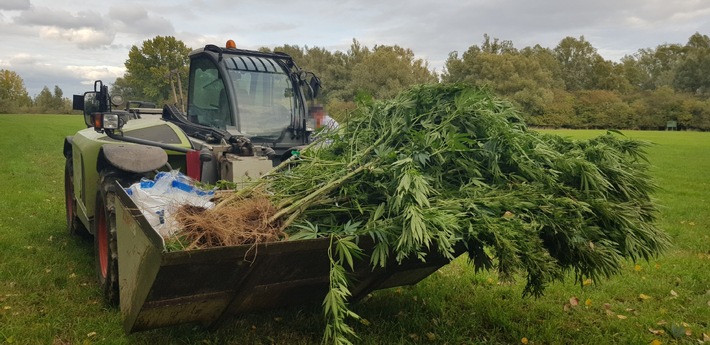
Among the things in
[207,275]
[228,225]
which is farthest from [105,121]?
[207,275]

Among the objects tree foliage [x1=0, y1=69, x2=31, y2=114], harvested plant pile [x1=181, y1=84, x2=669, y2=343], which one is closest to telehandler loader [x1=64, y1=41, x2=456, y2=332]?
harvested plant pile [x1=181, y1=84, x2=669, y2=343]

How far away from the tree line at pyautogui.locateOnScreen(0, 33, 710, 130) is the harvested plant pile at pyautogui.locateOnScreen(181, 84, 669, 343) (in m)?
4.77

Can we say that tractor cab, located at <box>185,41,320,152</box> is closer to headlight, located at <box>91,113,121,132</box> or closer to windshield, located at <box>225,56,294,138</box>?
windshield, located at <box>225,56,294,138</box>

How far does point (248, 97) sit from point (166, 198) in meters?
2.51

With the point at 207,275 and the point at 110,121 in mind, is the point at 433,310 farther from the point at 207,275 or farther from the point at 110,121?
the point at 110,121

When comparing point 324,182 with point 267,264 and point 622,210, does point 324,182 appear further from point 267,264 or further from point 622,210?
point 622,210

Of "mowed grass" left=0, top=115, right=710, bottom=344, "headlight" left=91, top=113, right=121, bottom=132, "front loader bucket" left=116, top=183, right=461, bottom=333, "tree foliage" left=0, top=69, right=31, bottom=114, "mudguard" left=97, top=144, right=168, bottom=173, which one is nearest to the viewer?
"front loader bucket" left=116, top=183, right=461, bottom=333

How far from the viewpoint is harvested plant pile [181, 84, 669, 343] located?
3.06 m

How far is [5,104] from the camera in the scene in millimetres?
66062

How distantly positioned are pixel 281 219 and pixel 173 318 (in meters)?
0.81

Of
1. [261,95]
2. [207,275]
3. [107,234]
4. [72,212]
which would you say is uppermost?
[261,95]

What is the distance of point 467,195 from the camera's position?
3414mm

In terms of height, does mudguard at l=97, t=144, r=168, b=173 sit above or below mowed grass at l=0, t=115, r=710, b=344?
above

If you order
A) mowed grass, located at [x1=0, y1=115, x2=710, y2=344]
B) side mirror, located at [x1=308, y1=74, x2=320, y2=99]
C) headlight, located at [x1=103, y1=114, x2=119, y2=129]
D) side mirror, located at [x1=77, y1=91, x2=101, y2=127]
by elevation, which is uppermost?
side mirror, located at [x1=308, y1=74, x2=320, y2=99]
